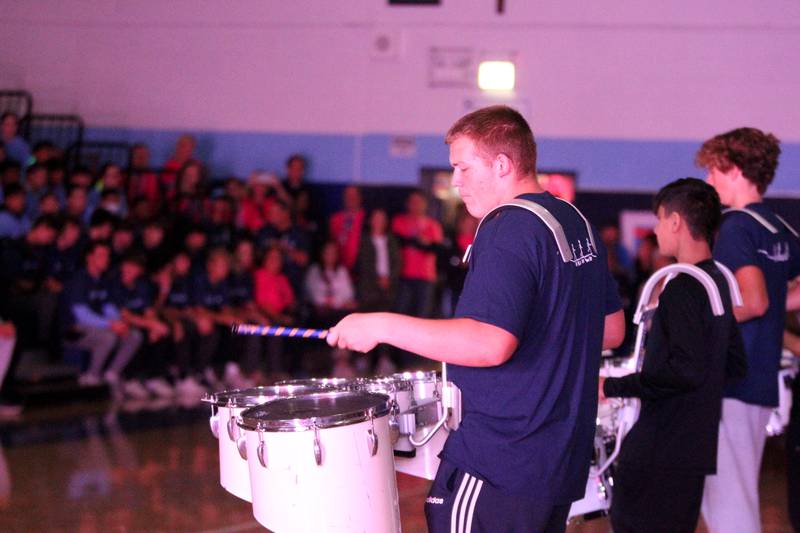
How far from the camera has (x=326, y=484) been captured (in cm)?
285

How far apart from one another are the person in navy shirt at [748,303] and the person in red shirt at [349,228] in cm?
835

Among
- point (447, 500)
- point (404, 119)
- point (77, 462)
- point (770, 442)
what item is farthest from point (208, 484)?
point (404, 119)

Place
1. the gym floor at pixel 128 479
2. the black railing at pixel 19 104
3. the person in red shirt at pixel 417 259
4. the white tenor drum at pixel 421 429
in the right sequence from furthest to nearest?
1. the black railing at pixel 19 104
2. the person in red shirt at pixel 417 259
3. the gym floor at pixel 128 479
4. the white tenor drum at pixel 421 429

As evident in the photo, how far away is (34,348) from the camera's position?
→ 9.91m

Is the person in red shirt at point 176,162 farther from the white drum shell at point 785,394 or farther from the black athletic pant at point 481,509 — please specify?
the black athletic pant at point 481,509

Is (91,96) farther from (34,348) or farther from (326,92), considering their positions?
(34,348)

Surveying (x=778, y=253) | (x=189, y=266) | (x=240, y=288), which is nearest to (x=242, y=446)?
(x=778, y=253)

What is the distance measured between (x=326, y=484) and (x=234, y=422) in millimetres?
551

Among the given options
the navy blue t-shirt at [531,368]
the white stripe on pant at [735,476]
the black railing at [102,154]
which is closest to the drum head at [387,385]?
the navy blue t-shirt at [531,368]

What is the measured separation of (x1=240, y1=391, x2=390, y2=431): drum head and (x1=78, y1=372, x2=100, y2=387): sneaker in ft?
23.6

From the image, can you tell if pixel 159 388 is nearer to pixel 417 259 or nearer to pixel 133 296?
pixel 133 296

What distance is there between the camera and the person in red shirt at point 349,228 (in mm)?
12422

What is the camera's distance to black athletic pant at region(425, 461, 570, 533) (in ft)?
8.73

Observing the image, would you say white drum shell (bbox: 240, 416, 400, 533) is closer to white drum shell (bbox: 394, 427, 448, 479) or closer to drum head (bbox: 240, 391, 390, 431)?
drum head (bbox: 240, 391, 390, 431)
